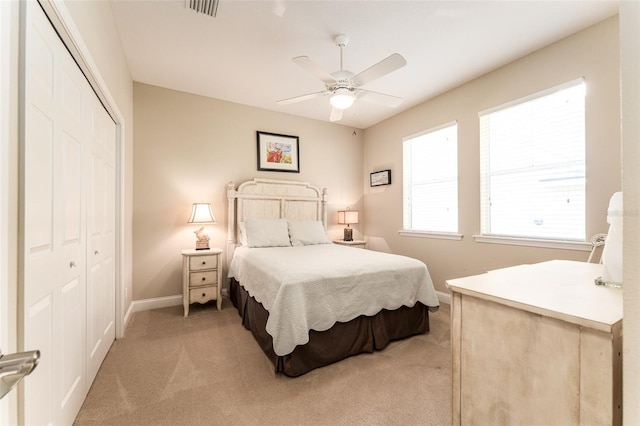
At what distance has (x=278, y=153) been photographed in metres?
4.22

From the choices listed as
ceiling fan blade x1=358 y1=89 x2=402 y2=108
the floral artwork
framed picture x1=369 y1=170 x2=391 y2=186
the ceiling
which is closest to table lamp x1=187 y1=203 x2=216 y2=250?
the floral artwork

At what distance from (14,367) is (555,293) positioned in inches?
56.8

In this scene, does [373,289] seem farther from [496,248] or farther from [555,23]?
[555,23]

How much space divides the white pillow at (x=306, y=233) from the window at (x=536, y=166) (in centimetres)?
202

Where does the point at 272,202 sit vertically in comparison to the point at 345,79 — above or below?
below

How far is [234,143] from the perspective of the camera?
3912 mm

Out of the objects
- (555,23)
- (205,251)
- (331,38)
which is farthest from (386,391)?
(555,23)

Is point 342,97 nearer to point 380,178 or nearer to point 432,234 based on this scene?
point 432,234

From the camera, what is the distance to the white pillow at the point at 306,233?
3.75 meters

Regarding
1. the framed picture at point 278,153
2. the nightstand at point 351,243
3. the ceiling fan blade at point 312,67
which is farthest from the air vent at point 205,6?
the nightstand at point 351,243

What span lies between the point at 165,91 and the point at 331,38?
229 cm

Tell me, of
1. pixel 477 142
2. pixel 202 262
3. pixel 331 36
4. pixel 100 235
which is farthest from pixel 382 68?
pixel 202 262

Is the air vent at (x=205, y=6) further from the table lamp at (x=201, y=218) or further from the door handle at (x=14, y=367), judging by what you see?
the door handle at (x=14, y=367)

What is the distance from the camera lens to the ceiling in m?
2.12
